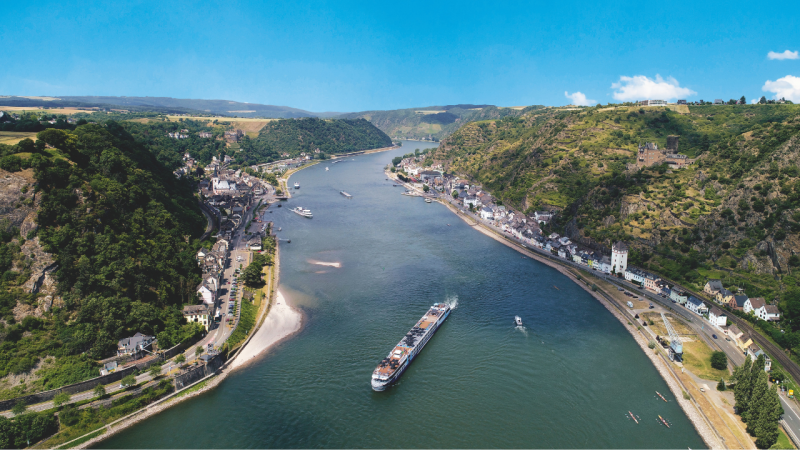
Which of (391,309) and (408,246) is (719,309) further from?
(408,246)

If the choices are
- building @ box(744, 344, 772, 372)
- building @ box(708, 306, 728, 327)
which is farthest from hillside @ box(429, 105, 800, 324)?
building @ box(744, 344, 772, 372)

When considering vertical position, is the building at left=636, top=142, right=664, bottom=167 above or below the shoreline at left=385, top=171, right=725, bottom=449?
above

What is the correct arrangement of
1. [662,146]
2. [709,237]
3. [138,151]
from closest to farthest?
1. [709,237]
2. [138,151]
3. [662,146]

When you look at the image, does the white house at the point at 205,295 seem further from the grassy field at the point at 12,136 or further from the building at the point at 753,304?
the building at the point at 753,304

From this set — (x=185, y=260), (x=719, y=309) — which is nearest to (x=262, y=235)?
(x=185, y=260)

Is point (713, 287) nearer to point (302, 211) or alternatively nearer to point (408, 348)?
point (408, 348)

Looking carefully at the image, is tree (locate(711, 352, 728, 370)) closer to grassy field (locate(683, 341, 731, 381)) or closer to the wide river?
grassy field (locate(683, 341, 731, 381))

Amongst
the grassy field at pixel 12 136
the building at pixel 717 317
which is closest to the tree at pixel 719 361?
the building at pixel 717 317
